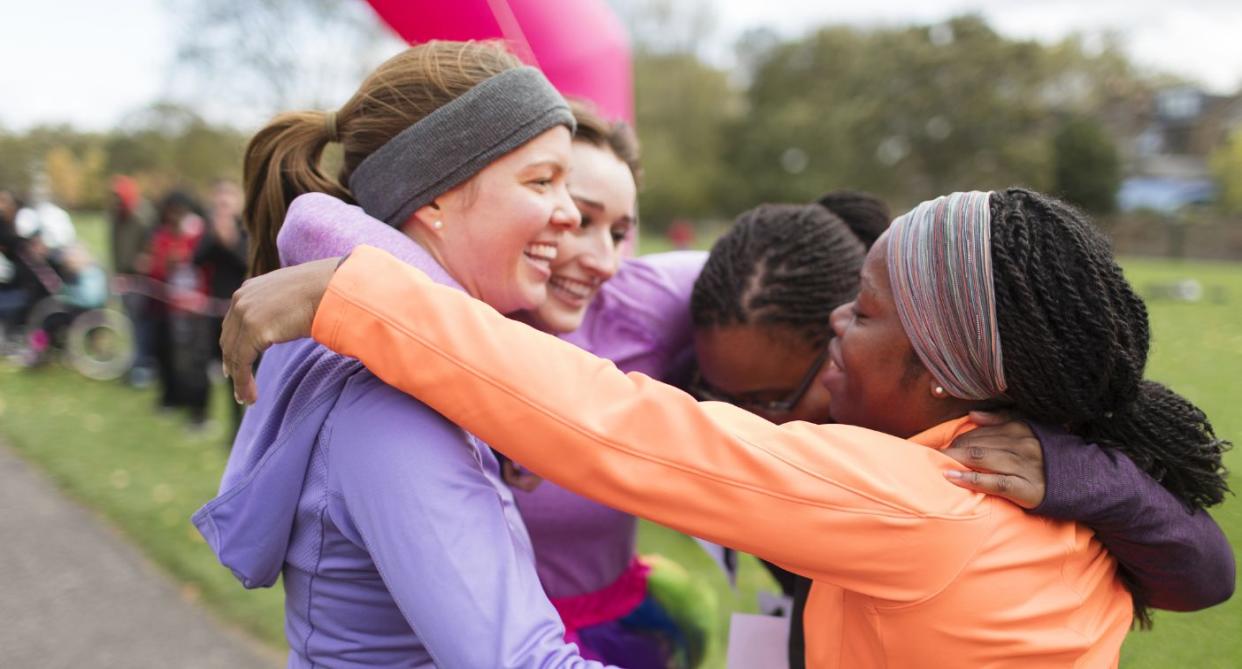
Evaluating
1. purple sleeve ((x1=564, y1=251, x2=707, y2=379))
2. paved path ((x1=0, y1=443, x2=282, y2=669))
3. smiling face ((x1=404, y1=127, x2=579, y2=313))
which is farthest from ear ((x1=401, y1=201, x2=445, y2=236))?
paved path ((x1=0, y1=443, x2=282, y2=669))

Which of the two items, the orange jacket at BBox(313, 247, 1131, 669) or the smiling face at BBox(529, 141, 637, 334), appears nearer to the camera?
the orange jacket at BBox(313, 247, 1131, 669)

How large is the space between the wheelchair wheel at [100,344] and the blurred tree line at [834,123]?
533 inches

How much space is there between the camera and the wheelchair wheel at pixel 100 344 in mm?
9961

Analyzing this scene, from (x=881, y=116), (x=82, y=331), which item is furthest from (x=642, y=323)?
(x=881, y=116)

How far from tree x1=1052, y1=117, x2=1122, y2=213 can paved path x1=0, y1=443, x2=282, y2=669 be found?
30608mm

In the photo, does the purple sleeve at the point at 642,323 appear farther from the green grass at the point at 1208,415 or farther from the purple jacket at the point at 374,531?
the green grass at the point at 1208,415

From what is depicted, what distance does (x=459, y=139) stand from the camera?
170 cm

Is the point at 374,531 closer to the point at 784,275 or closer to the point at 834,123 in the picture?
the point at 784,275

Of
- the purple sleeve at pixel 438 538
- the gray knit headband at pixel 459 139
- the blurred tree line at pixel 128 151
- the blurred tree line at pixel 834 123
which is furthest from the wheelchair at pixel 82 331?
the blurred tree line at pixel 834 123

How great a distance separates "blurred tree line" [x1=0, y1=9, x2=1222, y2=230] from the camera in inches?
1119

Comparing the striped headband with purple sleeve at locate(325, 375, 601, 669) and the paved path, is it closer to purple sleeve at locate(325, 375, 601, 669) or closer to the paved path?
purple sleeve at locate(325, 375, 601, 669)

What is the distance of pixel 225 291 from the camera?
743 centimetres

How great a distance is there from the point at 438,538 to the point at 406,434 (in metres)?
0.17

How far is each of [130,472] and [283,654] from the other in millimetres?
3251
